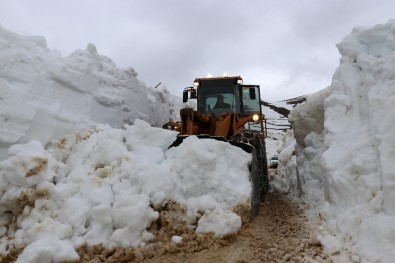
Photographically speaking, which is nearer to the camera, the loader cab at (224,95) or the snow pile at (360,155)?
the snow pile at (360,155)

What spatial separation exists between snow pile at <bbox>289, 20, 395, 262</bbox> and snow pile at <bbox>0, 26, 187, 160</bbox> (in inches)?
159

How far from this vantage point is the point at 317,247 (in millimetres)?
3906

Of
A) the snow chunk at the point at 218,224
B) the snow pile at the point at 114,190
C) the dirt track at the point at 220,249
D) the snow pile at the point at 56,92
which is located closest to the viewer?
the dirt track at the point at 220,249

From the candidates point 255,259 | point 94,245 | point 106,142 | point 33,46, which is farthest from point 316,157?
point 33,46

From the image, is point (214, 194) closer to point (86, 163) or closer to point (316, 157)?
point (86, 163)

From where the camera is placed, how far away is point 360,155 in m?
4.45

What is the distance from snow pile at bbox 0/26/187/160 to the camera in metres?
5.41

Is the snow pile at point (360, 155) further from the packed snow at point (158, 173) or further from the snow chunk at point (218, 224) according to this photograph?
the snow chunk at point (218, 224)

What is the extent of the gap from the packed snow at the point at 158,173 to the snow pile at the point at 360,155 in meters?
0.01

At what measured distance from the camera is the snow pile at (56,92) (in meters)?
5.41

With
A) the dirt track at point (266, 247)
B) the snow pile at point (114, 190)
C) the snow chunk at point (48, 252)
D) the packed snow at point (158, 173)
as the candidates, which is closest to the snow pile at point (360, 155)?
the packed snow at point (158, 173)

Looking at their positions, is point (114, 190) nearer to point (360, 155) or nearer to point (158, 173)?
point (158, 173)

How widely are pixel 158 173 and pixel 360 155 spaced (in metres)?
2.41

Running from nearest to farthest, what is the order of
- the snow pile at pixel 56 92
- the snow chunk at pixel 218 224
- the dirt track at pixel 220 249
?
1. the dirt track at pixel 220 249
2. the snow chunk at pixel 218 224
3. the snow pile at pixel 56 92
